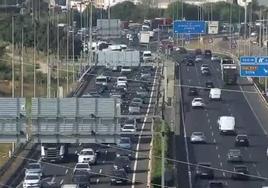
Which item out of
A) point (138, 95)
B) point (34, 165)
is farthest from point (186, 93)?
point (34, 165)

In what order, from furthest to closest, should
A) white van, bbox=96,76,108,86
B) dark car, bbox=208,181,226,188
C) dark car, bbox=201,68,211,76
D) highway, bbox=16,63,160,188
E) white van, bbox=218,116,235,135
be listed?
dark car, bbox=201,68,211,76
white van, bbox=96,76,108,86
white van, bbox=218,116,235,135
highway, bbox=16,63,160,188
dark car, bbox=208,181,226,188

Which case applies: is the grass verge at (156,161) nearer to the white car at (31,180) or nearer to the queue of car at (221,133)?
the queue of car at (221,133)

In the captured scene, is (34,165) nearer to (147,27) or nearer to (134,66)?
(134,66)

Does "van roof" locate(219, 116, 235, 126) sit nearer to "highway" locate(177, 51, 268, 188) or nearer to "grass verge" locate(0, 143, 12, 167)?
"highway" locate(177, 51, 268, 188)

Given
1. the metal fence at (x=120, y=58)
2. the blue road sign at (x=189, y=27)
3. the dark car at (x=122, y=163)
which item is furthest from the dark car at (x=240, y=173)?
the metal fence at (x=120, y=58)

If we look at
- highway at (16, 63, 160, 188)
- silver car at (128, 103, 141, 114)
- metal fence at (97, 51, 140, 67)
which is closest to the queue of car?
highway at (16, 63, 160, 188)

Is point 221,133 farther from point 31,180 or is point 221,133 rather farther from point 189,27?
point 189,27
